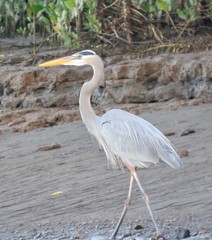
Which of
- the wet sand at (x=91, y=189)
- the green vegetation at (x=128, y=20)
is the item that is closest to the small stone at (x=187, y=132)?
the wet sand at (x=91, y=189)

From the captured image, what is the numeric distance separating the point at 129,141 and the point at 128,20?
6.08m

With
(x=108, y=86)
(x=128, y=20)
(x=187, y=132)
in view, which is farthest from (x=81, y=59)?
(x=128, y=20)

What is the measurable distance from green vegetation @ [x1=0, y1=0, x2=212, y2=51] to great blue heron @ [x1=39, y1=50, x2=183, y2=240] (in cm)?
494

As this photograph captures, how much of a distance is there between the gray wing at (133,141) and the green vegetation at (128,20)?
5050 mm

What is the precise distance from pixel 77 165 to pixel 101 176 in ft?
2.35

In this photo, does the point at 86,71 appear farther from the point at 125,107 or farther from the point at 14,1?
the point at 14,1

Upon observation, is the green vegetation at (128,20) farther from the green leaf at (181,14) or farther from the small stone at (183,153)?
the small stone at (183,153)

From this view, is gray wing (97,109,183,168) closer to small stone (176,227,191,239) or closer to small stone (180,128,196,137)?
small stone (176,227,191,239)

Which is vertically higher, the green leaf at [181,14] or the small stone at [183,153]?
the green leaf at [181,14]

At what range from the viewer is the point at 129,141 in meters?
8.03

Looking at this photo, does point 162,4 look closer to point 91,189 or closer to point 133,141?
point 91,189

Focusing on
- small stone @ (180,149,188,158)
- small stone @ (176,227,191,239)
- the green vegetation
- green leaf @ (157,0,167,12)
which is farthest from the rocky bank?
small stone @ (176,227,191,239)

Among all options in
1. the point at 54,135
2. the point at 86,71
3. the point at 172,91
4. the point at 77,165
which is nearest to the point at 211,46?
the point at 172,91

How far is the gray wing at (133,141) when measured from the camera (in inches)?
310
